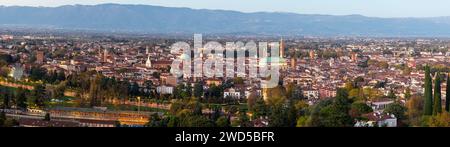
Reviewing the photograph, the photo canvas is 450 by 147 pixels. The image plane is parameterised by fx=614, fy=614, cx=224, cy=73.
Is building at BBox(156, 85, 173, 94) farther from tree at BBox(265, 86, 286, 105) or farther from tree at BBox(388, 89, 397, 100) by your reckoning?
tree at BBox(388, 89, 397, 100)

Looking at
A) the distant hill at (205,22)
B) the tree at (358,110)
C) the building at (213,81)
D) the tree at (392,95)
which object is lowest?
the tree at (392,95)

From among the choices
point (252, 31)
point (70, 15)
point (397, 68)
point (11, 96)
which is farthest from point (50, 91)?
point (70, 15)

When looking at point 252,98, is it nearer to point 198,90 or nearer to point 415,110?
point 198,90

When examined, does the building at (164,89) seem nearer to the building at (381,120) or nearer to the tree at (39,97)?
the tree at (39,97)

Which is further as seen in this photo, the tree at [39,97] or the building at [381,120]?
the tree at [39,97]

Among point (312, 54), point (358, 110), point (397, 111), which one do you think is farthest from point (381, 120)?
point (312, 54)

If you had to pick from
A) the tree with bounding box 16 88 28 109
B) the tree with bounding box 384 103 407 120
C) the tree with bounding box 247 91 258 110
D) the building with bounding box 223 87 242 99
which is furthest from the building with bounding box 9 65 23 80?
the tree with bounding box 384 103 407 120

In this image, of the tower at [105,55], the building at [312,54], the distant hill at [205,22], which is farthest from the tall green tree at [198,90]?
the distant hill at [205,22]
